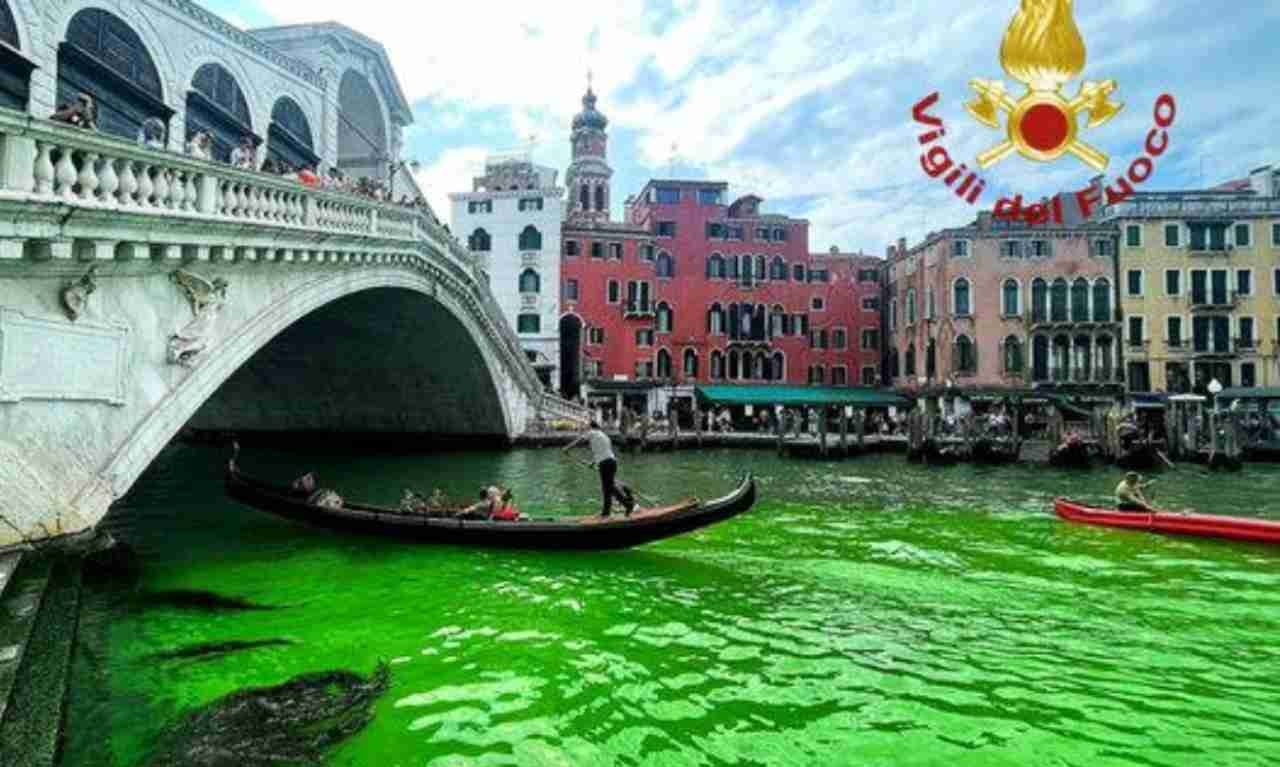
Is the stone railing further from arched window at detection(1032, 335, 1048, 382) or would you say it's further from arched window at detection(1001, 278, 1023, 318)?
arched window at detection(1032, 335, 1048, 382)

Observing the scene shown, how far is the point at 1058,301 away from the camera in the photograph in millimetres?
34688

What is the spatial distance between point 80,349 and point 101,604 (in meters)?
2.13

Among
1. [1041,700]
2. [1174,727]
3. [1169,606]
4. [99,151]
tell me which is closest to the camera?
[1174,727]

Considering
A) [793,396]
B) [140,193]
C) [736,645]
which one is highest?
[140,193]

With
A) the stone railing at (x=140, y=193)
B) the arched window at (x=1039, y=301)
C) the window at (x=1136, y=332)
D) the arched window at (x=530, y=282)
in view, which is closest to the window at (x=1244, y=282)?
the window at (x=1136, y=332)

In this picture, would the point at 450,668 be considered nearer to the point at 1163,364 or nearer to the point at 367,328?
the point at 367,328

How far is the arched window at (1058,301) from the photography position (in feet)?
114

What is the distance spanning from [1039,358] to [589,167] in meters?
23.6

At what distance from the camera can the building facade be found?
34312 mm

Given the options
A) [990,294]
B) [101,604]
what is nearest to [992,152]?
[101,604]

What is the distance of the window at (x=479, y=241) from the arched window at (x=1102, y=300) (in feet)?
85.2

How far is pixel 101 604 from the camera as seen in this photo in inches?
269

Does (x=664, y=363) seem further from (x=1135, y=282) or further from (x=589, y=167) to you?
(x=1135, y=282)

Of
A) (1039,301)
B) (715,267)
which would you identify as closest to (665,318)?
(715,267)
